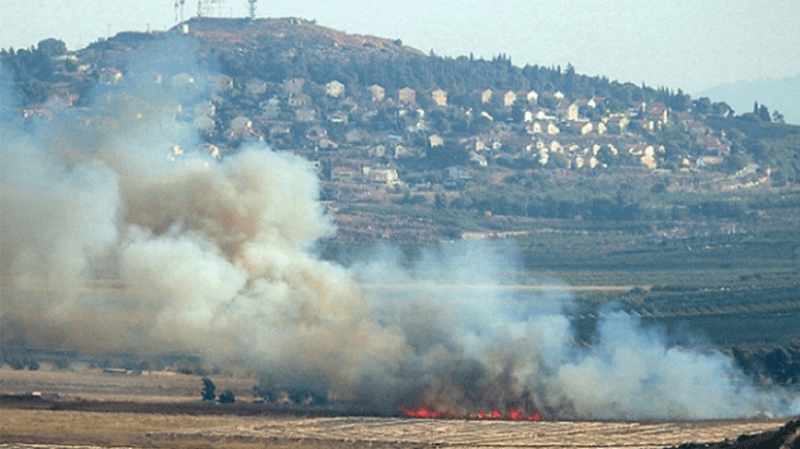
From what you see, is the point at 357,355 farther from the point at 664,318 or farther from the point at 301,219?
the point at 664,318

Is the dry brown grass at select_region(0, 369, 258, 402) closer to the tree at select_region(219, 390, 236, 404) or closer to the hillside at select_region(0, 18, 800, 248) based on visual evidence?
the tree at select_region(219, 390, 236, 404)

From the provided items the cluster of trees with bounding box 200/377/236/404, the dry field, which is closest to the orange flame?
the dry field

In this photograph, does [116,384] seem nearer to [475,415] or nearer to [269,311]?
[269,311]

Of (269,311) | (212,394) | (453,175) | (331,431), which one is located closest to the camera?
(331,431)

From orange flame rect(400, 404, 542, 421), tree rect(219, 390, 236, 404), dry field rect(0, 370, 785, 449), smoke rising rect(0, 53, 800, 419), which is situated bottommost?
dry field rect(0, 370, 785, 449)

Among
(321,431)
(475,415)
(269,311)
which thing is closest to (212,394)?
(269,311)

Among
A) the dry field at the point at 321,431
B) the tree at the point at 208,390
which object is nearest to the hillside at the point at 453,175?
the tree at the point at 208,390
